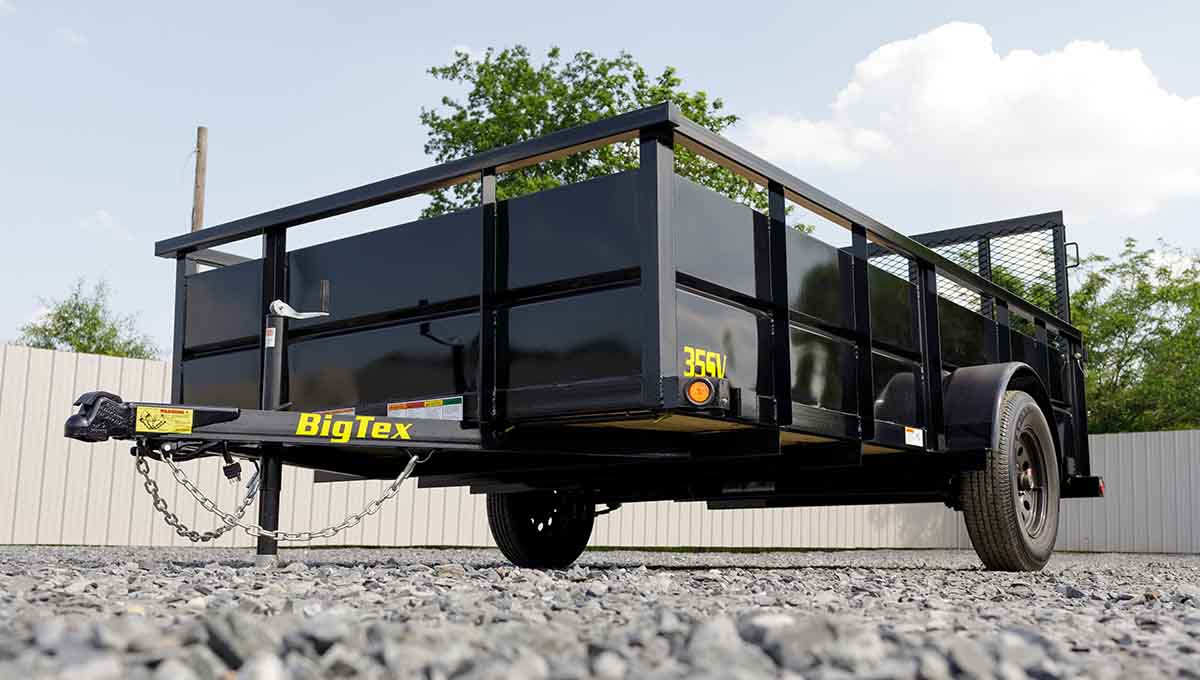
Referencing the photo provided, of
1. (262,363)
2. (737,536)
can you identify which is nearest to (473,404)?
Answer: (262,363)

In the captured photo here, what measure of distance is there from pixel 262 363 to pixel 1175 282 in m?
32.1

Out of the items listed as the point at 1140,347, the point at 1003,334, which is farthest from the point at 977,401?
the point at 1140,347

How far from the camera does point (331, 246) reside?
5.36 metres

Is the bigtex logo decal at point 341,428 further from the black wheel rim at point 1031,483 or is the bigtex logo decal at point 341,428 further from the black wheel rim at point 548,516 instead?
the black wheel rim at point 1031,483

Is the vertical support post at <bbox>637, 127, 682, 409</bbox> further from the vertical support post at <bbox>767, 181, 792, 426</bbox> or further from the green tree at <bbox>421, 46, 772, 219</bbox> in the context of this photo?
the green tree at <bbox>421, 46, 772, 219</bbox>

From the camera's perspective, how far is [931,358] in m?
6.00

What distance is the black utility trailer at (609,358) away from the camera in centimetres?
433

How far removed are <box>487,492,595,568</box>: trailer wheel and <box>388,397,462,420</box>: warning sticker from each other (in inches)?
69.4

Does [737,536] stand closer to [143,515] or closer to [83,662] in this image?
[143,515]

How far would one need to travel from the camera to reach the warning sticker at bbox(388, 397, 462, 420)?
482 cm

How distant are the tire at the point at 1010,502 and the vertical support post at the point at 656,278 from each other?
2.44 meters

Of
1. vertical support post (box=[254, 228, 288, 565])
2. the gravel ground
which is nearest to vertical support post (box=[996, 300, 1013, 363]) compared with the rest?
the gravel ground

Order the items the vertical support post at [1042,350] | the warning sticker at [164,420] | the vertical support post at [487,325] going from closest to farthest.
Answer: the warning sticker at [164,420], the vertical support post at [487,325], the vertical support post at [1042,350]

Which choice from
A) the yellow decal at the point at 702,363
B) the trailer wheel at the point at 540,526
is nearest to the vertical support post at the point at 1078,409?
the trailer wheel at the point at 540,526
